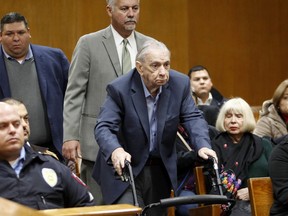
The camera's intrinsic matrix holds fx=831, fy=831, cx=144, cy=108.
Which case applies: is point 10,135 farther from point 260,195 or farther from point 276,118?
point 276,118

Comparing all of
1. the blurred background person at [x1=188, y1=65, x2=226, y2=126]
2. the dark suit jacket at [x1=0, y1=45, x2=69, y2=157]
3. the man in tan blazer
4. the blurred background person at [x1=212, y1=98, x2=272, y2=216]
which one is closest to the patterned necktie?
the man in tan blazer

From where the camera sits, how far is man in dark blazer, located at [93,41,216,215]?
13.3ft

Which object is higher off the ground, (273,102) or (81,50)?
(81,50)

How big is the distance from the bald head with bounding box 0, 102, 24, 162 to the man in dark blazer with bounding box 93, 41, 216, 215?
537 millimetres

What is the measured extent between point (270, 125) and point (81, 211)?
10.7ft

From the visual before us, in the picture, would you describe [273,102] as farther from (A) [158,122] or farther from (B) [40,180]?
(B) [40,180]

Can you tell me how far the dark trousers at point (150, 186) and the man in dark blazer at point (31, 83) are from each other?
0.98 meters

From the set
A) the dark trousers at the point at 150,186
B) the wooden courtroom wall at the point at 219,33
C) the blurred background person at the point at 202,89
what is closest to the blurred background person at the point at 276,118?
the blurred background person at the point at 202,89

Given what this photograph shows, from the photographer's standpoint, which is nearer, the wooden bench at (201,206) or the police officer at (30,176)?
the police officer at (30,176)

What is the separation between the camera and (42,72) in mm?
4949

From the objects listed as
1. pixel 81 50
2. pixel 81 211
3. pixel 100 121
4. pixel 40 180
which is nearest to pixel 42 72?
pixel 81 50

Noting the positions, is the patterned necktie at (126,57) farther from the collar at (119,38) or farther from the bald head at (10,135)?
the bald head at (10,135)

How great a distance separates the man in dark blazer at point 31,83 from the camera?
16.0 ft

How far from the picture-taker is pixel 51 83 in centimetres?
499
